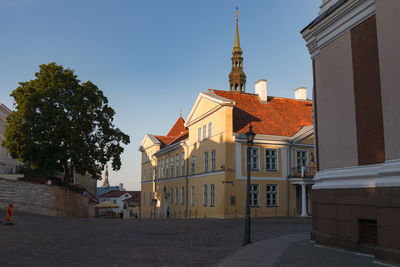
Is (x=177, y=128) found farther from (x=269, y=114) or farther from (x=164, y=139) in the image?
(x=269, y=114)

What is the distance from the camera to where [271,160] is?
34219mm

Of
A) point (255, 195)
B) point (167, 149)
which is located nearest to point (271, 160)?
point (255, 195)

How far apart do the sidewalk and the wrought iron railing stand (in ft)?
72.0

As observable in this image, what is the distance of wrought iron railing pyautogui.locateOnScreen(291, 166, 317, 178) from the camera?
1336 inches

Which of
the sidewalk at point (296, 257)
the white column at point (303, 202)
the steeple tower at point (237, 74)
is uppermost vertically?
the steeple tower at point (237, 74)

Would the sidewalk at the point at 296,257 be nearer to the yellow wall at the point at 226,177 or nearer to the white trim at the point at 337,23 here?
the white trim at the point at 337,23

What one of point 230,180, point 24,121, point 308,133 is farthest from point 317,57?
point 24,121

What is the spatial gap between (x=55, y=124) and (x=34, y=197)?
22.6 ft

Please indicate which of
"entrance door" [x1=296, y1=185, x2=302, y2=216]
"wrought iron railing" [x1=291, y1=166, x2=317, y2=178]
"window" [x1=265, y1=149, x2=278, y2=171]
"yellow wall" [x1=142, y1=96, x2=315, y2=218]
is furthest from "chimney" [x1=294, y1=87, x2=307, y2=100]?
"entrance door" [x1=296, y1=185, x2=302, y2=216]

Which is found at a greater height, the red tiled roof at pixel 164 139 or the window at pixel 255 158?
the red tiled roof at pixel 164 139

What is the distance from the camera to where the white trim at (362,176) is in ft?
30.6

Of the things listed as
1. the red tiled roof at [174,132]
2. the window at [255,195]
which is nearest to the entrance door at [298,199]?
the window at [255,195]

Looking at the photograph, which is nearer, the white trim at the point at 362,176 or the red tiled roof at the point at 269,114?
the white trim at the point at 362,176

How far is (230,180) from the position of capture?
105ft
